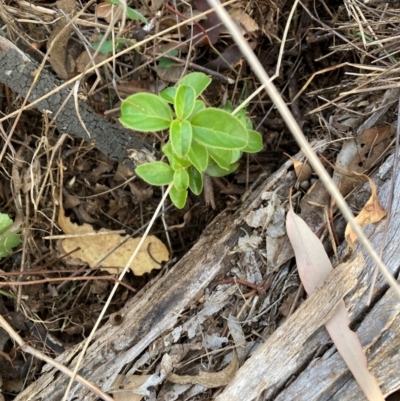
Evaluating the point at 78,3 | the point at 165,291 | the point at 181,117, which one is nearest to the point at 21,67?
the point at 78,3

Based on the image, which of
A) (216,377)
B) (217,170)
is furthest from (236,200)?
(216,377)

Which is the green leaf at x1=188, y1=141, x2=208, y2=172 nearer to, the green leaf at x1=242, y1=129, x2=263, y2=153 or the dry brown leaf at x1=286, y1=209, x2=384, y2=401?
the green leaf at x1=242, y1=129, x2=263, y2=153

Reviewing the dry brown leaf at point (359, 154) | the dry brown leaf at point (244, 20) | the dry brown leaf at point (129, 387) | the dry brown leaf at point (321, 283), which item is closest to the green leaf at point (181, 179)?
the dry brown leaf at point (321, 283)

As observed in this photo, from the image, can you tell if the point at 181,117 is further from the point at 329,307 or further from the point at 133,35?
the point at 329,307

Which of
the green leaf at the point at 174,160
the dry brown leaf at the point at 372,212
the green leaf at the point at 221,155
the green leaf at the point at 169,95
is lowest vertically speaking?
the dry brown leaf at the point at 372,212

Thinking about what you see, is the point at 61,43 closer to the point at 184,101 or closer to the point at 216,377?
the point at 184,101

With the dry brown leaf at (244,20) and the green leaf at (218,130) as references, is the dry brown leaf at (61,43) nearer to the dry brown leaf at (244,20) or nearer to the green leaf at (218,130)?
the dry brown leaf at (244,20)

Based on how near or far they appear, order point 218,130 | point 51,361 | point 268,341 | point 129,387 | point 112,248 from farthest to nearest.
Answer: point 112,248 < point 51,361 < point 129,387 < point 268,341 < point 218,130
